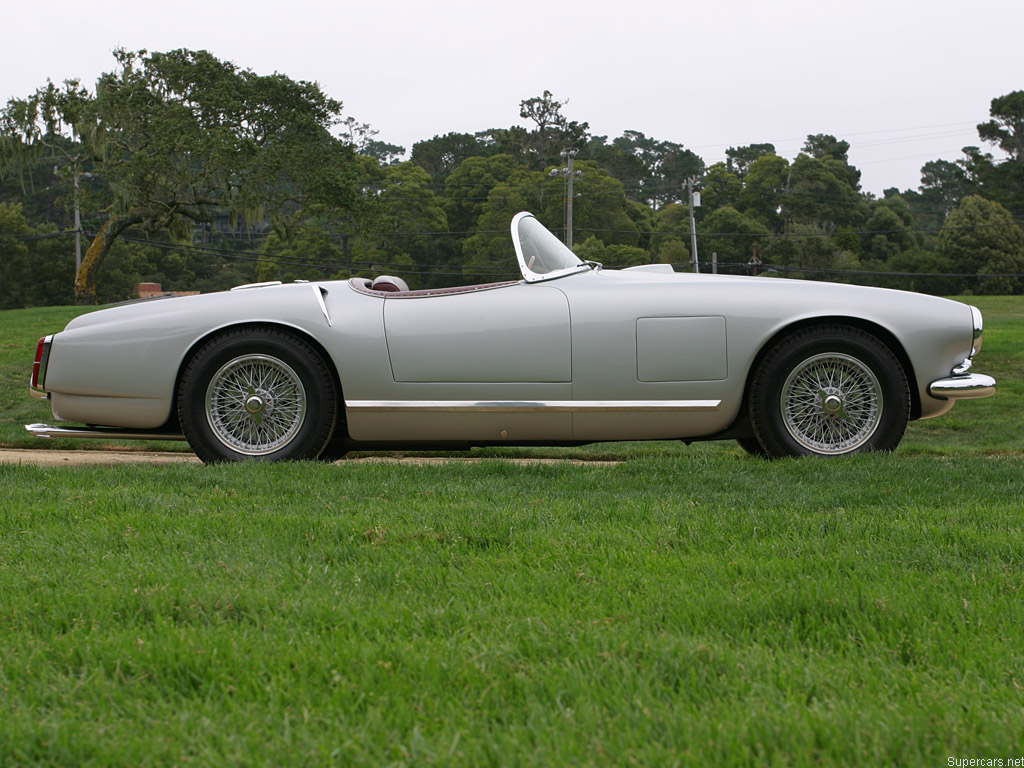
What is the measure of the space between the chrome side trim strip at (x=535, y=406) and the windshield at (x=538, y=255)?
2.41ft

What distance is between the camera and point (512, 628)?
2.35 m

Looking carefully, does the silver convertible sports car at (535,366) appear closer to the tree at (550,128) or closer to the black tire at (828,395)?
the black tire at (828,395)

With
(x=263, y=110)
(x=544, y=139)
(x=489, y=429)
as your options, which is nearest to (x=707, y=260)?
(x=544, y=139)

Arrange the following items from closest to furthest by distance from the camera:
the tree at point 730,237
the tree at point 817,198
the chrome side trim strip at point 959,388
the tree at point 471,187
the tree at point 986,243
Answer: the chrome side trim strip at point 959,388, the tree at point 986,243, the tree at point 471,187, the tree at point 730,237, the tree at point 817,198

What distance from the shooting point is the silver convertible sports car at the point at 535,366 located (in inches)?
207

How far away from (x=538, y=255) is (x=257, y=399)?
1.76 m

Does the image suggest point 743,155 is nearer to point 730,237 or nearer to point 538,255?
point 730,237

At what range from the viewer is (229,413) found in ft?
18.0

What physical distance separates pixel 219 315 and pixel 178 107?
34135 mm

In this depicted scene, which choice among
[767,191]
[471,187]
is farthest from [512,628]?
[767,191]

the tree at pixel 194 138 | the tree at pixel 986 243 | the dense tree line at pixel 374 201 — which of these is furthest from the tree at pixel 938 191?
the tree at pixel 194 138

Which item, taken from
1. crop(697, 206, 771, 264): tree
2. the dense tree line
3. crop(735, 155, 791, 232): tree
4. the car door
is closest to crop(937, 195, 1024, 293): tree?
the dense tree line

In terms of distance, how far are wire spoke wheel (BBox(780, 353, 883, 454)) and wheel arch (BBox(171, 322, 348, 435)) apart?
2393 millimetres

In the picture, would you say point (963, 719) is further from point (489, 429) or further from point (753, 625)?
point (489, 429)
